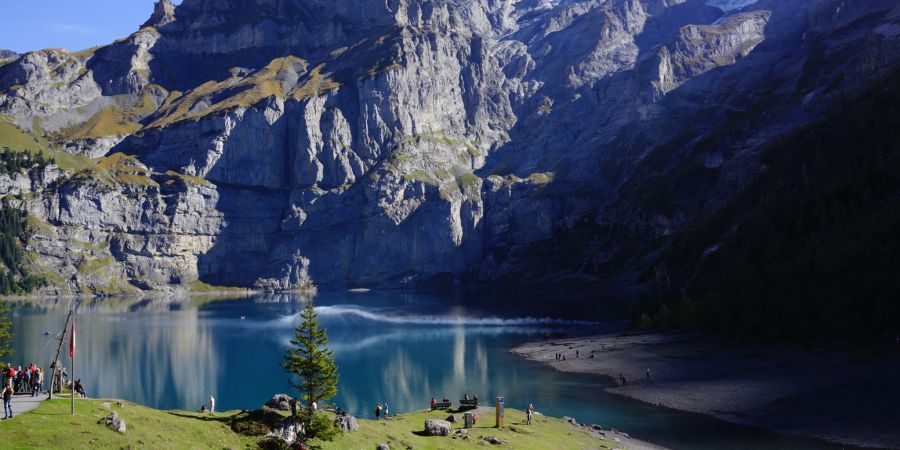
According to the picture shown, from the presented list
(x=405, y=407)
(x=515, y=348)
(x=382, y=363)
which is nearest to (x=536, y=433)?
(x=405, y=407)

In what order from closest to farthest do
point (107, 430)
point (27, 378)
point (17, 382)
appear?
1. point (107, 430)
2. point (17, 382)
3. point (27, 378)

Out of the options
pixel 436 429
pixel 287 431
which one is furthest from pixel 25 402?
pixel 436 429

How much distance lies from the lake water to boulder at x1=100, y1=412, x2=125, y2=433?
46461 millimetres

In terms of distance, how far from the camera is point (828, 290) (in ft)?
350

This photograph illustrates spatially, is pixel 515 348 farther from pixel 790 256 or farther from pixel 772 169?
pixel 772 169

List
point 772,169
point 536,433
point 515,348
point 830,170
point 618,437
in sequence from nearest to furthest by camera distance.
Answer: point 536,433
point 618,437
point 515,348
point 830,170
point 772,169

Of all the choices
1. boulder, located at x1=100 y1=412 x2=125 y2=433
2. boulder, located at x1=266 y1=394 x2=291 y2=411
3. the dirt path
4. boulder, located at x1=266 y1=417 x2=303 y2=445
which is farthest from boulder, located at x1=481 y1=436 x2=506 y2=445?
the dirt path

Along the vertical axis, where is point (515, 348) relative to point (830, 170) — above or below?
below

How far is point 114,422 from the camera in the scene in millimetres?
35469

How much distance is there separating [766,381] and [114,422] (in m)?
75.1

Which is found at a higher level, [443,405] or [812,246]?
[812,246]

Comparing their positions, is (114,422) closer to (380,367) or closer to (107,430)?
(107,430)

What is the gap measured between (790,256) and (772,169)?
63981 mm

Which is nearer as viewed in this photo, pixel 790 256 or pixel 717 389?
pixel 717 389
